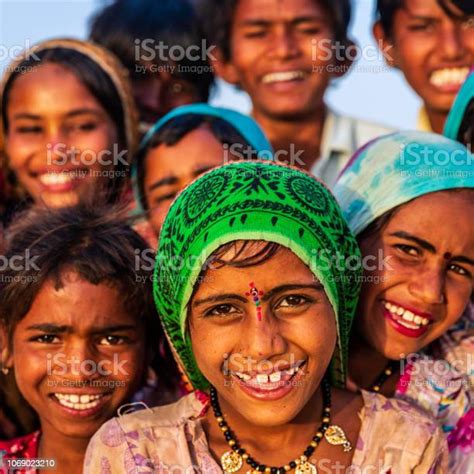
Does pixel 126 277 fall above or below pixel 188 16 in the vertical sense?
below

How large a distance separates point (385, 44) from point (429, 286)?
8.36ft

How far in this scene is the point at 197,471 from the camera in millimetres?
2859

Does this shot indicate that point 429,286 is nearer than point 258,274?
No

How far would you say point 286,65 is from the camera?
532 cm

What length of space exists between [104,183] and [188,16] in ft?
6.11

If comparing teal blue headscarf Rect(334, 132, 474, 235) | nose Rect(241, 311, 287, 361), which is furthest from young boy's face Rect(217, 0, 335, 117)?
nose Rect(241, 311, 287, 361)

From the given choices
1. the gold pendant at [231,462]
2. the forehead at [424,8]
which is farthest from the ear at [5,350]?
the forehead at [424,8]

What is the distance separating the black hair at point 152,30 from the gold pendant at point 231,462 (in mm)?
3260

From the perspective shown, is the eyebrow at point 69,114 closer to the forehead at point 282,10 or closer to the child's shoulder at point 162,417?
the forehead at point 282,10

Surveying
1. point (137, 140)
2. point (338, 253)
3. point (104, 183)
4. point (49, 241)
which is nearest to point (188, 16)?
point (137, 140)

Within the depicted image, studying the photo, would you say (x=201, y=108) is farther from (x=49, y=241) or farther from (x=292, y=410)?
(x=292, y=410)

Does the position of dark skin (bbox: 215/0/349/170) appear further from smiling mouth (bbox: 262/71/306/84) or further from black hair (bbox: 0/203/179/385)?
black hair (bbox: 0/203/179/385)

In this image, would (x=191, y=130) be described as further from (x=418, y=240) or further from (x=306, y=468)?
(x=306, y=468)

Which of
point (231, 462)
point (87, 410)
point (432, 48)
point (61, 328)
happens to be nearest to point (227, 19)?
point (432, 48)
